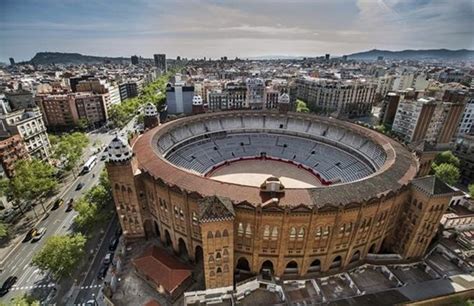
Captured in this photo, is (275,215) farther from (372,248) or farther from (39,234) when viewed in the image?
(39,234)

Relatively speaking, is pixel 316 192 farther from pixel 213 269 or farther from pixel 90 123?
pixel 90 123

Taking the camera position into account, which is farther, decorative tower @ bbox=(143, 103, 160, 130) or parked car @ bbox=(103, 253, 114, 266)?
decorative tower @ bbox=(143, 103, 160, 130)

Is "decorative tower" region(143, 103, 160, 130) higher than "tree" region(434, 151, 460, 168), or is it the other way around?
Answer: "decorative tower" region(143, 103, 160, 130)

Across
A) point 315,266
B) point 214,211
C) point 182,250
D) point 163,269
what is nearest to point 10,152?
point 182,250

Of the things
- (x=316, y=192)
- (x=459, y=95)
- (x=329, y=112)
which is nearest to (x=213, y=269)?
(x=316, y=192)

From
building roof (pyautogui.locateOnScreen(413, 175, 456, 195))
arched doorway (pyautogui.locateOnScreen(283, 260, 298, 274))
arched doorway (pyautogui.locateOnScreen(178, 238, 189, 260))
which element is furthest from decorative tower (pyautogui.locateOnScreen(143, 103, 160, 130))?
building roof (pyautogui.locateOnScreen(413, 175, 456, 195))

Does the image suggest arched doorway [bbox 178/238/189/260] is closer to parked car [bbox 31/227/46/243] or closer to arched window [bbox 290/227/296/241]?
arched window [bbox 290/227/296/241]

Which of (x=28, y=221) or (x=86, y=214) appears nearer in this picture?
(x=86, y=214)
